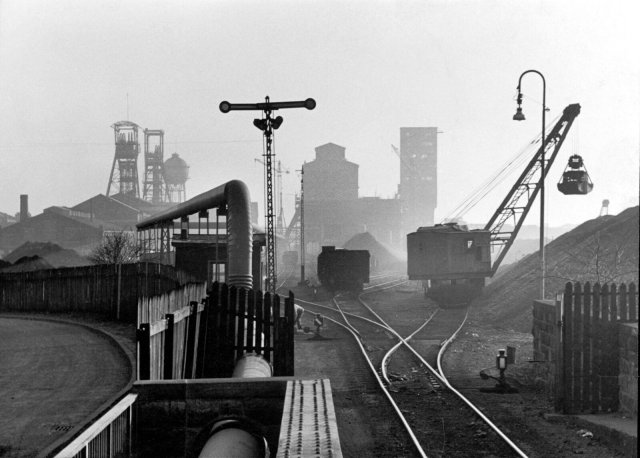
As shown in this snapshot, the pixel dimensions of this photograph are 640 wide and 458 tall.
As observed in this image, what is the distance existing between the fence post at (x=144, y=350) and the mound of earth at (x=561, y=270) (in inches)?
591

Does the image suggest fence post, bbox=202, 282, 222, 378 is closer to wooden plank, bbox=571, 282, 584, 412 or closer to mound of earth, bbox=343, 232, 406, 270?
wooden plank, bbox=571, 282, 584, 412

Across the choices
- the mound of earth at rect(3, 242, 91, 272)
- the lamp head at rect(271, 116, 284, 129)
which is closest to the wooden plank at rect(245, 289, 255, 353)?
the lamp head at rect(271, 116, 284, 129)

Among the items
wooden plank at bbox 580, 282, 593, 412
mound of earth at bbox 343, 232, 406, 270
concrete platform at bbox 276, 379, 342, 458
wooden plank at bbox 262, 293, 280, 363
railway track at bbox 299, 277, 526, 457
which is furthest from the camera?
mound of earth at bbox 343, 232, 406, 270

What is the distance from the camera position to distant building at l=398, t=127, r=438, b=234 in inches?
3846

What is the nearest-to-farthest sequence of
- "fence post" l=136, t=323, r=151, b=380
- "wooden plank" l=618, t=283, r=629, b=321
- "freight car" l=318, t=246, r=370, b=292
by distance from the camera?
"fence post" l=136, t=323, r=151, b=380 < "wooden plank" l=618, t=283, r=629, b=321 < "freight car" l=318, t=246, r=370, b=292

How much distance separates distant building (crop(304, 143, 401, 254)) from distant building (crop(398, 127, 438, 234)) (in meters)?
7.51

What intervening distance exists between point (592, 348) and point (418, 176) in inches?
3558

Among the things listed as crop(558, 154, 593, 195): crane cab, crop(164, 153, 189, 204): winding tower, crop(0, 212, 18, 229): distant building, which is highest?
crop(164, 153, 189, 204): winding tower

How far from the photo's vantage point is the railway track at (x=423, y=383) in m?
8.16

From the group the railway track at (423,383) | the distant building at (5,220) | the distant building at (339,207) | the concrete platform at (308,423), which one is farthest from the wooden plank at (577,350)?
the distant building at (339,207)

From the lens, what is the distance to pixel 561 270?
25.1m

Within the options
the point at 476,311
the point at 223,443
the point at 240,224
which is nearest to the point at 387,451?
the point at 223,443

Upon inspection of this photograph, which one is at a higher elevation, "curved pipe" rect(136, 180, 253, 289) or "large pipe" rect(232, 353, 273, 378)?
"curved pipe" rect(136, 180, 253, 289)

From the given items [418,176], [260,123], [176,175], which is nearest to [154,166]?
[176,175]
